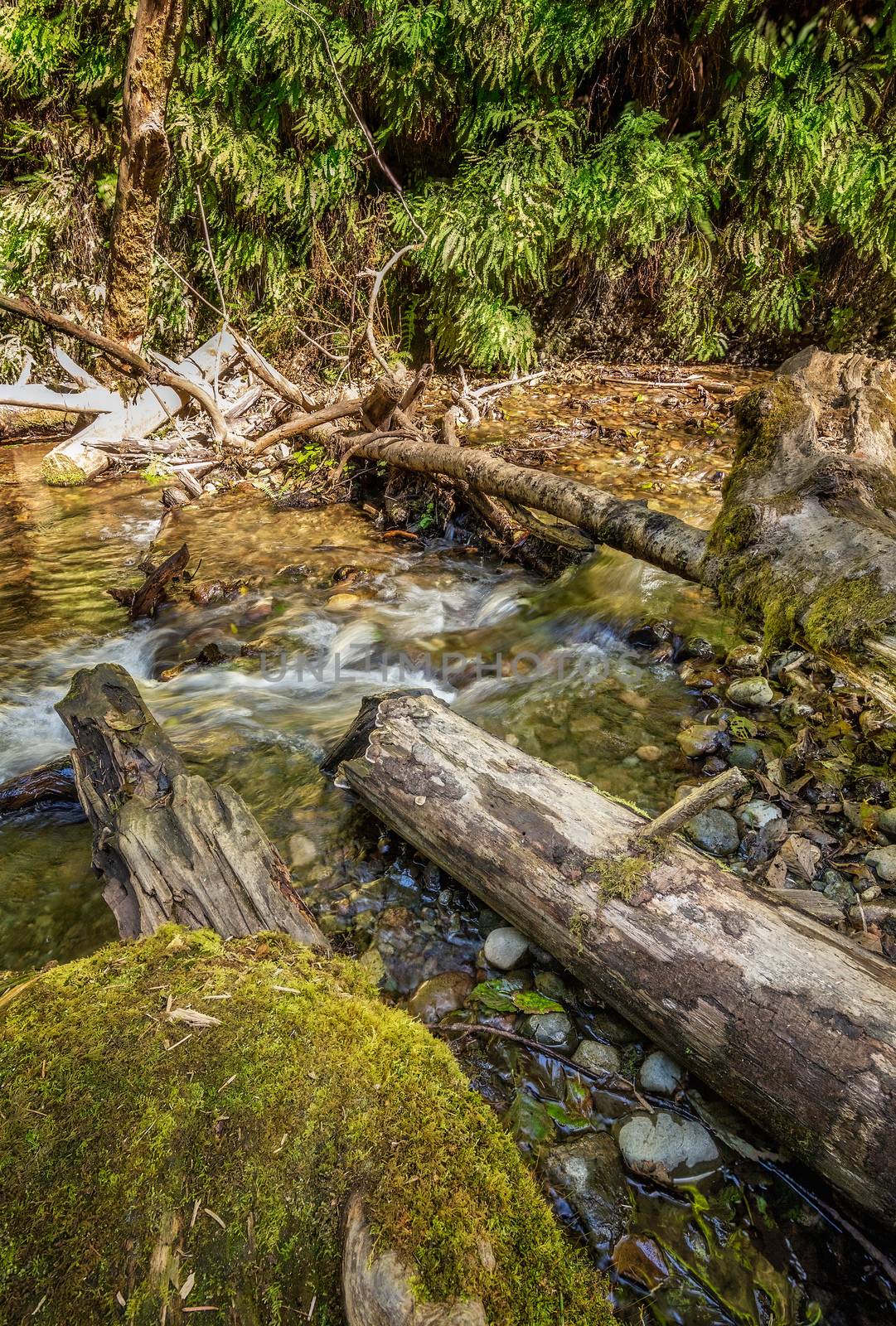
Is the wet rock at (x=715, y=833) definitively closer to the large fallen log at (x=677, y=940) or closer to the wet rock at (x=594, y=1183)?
the large fallen log at (x=677, y=940)

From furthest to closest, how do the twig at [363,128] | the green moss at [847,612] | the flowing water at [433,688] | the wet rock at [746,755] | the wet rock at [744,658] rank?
the twig at [363,128], the wet rock at [744,658], the wet rock at [746,755], the green moss at [847,612], the flowing water at [433,688]

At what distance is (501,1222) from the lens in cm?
121

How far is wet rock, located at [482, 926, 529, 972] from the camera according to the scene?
82.1 inches

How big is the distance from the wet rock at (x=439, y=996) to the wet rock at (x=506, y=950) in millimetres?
108

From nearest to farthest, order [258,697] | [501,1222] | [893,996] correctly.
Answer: [501,1222]
[893,996]
[258,697]

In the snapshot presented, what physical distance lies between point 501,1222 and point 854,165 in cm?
952

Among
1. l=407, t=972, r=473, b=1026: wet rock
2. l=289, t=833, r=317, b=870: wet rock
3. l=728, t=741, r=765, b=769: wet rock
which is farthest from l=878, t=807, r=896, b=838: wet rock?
l=289, t=833, r=317, b=870: wet rock

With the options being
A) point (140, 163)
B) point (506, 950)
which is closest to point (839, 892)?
point (506, 950)

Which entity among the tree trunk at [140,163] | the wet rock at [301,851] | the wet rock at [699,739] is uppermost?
the tree trunk at [140,163]

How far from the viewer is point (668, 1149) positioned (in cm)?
163

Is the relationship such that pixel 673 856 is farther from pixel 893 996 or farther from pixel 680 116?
pixel 680 116

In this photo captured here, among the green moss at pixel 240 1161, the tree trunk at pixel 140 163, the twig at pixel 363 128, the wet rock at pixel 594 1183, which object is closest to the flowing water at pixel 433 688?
the wet rock at pixel 594 1183

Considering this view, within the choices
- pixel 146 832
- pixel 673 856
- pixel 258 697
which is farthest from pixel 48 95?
pixel 673 856

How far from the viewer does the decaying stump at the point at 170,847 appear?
185 centimetres
